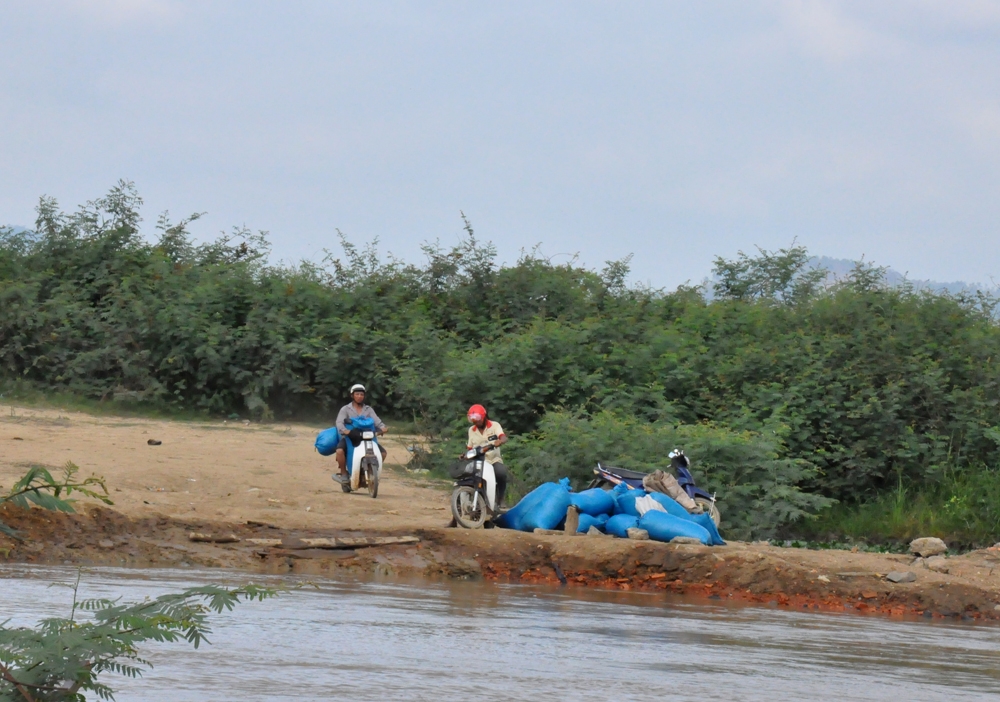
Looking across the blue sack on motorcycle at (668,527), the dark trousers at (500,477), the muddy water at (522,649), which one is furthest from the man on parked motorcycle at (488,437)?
the muddy water at (522,649)

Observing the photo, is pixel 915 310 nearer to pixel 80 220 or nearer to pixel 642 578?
pixel 642 578

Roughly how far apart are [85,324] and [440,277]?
710 centimetres

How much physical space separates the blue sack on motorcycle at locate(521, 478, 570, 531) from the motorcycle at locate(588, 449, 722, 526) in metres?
0.50

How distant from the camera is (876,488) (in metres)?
18.8

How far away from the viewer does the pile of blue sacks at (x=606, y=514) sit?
13453mm

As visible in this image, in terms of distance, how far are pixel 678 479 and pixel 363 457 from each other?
4.09 m

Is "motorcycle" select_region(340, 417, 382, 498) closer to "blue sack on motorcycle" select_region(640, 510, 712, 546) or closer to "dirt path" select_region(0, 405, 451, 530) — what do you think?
"dirt path" select_region(0, 405, 451, 530)

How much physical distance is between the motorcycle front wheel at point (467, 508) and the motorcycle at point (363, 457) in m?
2.42

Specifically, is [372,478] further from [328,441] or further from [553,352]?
[553,352]

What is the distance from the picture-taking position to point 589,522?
45.5 feet

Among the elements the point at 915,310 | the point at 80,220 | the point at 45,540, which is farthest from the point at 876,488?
the point at 80,220

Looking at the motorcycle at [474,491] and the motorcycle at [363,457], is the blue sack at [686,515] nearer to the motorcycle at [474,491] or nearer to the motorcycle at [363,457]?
the motorcycle at [474,491]

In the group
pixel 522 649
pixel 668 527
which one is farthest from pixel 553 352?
pixel 522 649

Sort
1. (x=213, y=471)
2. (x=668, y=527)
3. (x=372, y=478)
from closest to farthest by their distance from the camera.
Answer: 1. (x=668, y=527)
2. (x=372, y=478)
3. (x=213, y=471)
